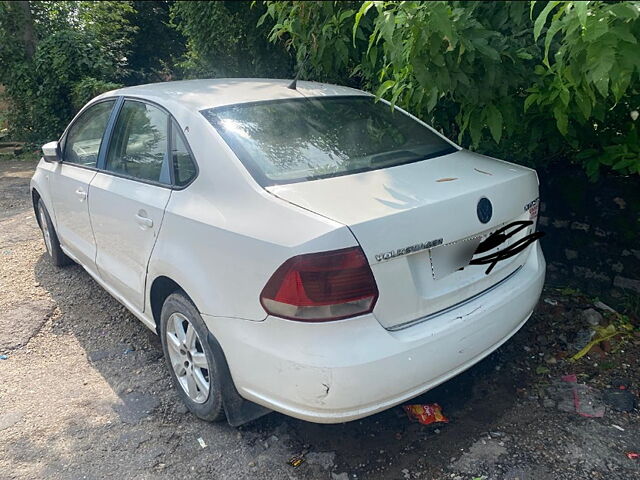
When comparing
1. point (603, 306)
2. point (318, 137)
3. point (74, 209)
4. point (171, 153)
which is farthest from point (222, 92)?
point (603, 306)

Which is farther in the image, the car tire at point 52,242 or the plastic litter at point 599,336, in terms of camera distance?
the car tire at point 52,242

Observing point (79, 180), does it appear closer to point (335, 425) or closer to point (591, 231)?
point (335, 425)

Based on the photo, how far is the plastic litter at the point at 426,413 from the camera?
2701 millimetres

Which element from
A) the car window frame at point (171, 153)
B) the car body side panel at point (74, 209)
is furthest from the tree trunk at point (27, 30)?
the car window frame at point (171, 153)

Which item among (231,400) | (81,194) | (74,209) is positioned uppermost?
(81,194)

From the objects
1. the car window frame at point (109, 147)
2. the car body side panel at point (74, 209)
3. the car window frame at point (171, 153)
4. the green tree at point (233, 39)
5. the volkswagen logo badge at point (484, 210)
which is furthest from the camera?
the green tree at point (233, 39)

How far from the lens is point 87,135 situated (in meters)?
4.02

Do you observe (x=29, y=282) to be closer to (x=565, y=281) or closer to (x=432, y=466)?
(x=432, y=466)

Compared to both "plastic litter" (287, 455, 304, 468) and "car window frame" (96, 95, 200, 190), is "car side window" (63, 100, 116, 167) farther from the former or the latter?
"plastic litter" (287, 455, 304, 468)

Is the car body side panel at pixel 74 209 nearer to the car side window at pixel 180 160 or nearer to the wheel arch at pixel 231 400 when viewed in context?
the car side window at pixel 180 160

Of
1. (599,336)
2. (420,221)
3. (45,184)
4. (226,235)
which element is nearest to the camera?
(420,221)

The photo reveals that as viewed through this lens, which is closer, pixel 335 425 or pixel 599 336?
pixel 335 425

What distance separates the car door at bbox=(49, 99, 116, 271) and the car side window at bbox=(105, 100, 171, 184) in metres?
0.25

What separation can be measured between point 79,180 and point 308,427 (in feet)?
7.74
